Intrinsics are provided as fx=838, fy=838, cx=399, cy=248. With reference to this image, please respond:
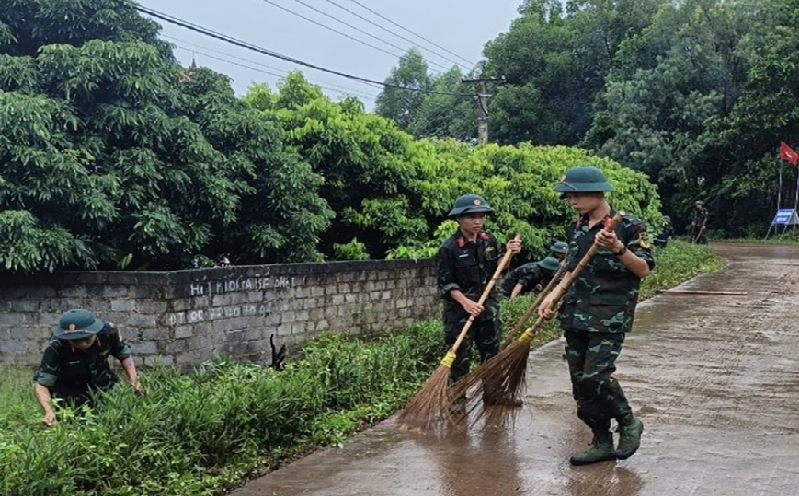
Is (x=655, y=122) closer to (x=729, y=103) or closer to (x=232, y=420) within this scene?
(x=729, y=103)

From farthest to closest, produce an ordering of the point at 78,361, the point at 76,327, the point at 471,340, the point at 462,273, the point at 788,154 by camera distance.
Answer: the point at 788,154 < the point at 471,340 < the point at 462,273 < the point at 78,361 < the point at 76,327

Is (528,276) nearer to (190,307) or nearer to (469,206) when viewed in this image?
(469,206)

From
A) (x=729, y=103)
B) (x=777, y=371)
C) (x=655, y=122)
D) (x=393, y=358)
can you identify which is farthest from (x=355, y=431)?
(x=729, y=103)

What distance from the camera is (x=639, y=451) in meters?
4.79

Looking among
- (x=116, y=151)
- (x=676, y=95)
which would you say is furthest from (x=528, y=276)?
(x=676, y=95)

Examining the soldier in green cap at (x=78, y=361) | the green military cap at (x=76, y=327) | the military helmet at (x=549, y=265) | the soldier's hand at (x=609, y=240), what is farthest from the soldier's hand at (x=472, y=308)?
the green military cap at (x=76, y=327)

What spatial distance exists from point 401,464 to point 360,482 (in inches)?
14.0

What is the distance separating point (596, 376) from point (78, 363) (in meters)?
3.12

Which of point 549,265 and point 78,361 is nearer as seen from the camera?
point 78,361

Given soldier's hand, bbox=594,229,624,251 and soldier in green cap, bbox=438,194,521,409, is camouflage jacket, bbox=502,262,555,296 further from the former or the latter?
soldier's hand, bbox=594,229,624,251

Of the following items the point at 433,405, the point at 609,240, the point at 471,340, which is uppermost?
the point at 609,240

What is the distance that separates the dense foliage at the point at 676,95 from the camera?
91.8ft

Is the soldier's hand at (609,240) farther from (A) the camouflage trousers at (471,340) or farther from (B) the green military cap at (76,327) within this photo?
(B) the green military cap at (76,327)

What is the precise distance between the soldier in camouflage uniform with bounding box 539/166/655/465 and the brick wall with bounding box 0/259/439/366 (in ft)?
11.4
